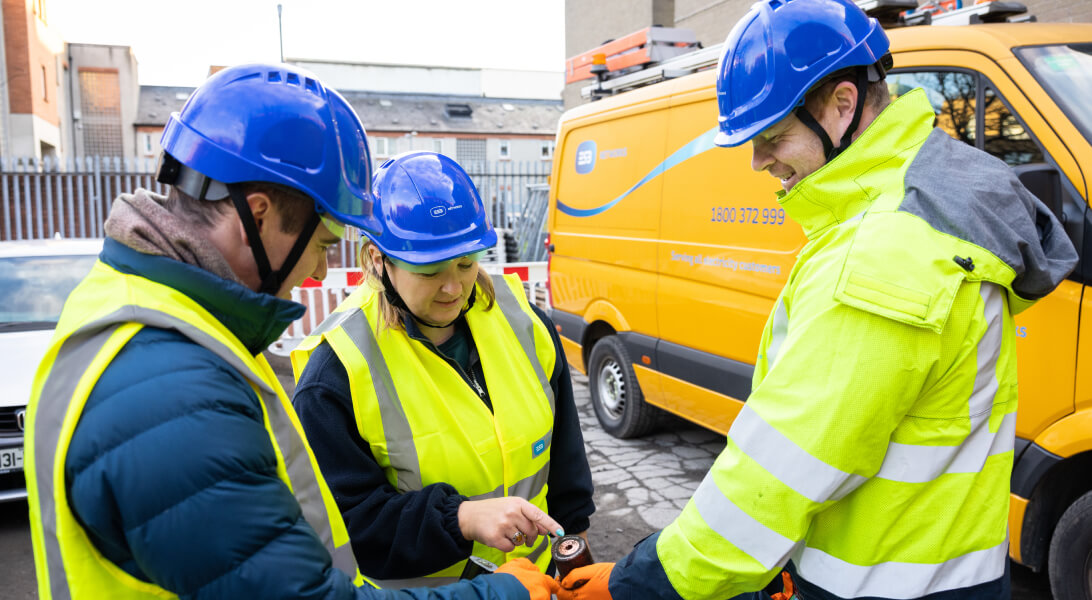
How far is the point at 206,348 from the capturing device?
1078mm

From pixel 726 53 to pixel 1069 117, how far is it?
1987mm

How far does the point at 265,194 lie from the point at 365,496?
921 mm

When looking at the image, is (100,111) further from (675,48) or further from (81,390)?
(81,390)

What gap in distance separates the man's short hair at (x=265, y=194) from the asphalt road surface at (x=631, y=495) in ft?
11.0

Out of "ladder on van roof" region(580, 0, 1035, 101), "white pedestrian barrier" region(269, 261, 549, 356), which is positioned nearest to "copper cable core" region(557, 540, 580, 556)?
"ladder on van roof" region(580, 0, 1035, 101)

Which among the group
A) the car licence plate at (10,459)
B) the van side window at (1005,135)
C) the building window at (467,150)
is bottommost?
the car licence plate at (10,459)

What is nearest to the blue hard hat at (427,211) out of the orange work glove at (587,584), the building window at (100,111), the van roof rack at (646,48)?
the orange work glove at (587,584)

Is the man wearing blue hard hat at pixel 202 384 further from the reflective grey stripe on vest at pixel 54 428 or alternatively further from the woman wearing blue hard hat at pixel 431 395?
the woman wearing blue hard hat at pixel 431 395


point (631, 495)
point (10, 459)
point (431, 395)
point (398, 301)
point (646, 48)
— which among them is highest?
point (646, 48)

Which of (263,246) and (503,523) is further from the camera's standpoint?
(503,523)

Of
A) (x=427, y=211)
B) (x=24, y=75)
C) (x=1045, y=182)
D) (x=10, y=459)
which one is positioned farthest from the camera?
(x=24, y=75)

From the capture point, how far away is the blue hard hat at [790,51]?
169cm

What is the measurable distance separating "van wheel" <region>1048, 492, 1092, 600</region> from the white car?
525cm

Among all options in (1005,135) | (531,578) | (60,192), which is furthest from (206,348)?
(60,192)
